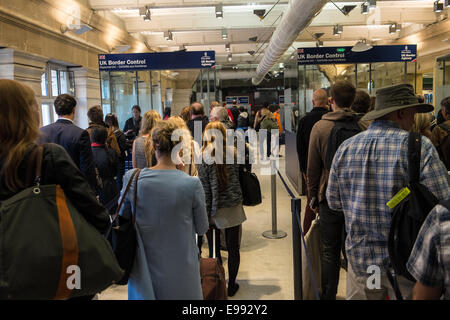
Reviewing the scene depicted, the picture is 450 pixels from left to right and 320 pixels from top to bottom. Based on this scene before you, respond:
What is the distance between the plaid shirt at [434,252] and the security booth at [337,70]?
5.74 m

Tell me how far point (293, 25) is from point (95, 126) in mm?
4284

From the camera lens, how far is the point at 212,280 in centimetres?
249

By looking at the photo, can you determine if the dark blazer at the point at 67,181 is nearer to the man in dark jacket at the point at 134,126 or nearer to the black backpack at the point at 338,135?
the black backpack at the point at 338,135

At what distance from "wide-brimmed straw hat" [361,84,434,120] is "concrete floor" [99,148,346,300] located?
198 cm

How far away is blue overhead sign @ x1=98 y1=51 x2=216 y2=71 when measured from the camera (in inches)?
328

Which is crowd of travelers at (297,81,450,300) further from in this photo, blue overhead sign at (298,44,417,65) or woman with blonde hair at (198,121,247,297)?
blue overhead sign at (298,44,417,65)

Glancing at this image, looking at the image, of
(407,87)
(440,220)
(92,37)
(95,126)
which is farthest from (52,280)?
(92,37)

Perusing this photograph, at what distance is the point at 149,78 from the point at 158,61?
1.09 m

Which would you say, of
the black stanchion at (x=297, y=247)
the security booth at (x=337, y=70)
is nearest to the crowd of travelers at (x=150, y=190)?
the black stanchion at (x=297, y=247)

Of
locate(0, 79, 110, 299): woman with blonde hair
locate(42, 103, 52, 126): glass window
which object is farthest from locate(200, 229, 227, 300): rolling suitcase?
locate(42, 103, 52, 126): glass window

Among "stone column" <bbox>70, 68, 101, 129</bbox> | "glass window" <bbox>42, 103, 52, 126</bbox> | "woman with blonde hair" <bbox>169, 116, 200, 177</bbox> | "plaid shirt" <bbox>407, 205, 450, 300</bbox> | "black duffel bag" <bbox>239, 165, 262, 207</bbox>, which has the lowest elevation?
"black duffel bag" <bbox>239, 165, 262, 207</bbox>

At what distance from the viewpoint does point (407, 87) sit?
84.8 inches

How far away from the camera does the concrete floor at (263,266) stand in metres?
3.59
